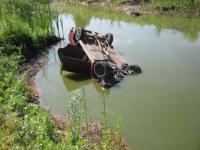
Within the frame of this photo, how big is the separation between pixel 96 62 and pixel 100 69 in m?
0.27

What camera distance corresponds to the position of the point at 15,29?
11.9 meters

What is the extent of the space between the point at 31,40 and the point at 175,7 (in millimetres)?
12059

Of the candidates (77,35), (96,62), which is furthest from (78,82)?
(77,35)

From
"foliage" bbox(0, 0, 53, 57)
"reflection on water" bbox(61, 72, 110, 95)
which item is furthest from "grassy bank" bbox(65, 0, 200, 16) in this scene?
"reflection on water" bbox(61, 72, 110, 95)

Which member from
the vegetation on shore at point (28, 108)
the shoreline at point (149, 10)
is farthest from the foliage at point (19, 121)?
the shoreline at point (149, 10)

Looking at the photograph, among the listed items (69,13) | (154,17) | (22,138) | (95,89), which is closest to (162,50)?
(95,89)

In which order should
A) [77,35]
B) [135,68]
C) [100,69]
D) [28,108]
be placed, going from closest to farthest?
1. [28,108]
2. [100,69]
3. [135,68]
4. [77,35]

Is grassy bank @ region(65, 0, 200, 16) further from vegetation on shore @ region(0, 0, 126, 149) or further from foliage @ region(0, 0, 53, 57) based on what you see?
vegetation on shore @ region(0, 0, 126, 149)

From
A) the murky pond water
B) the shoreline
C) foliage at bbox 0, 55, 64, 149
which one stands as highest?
the shoreline

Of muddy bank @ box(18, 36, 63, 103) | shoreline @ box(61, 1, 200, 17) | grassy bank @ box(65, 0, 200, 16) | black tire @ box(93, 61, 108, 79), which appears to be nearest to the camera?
muddy bank @ box(18, 36, 63, 103)

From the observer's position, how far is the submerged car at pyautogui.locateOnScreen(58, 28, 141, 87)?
10.2 meters

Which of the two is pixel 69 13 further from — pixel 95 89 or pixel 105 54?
pixel 95 89

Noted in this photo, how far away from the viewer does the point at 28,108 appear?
7.15 meters

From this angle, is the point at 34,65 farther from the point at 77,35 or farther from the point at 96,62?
the point at 96,62
